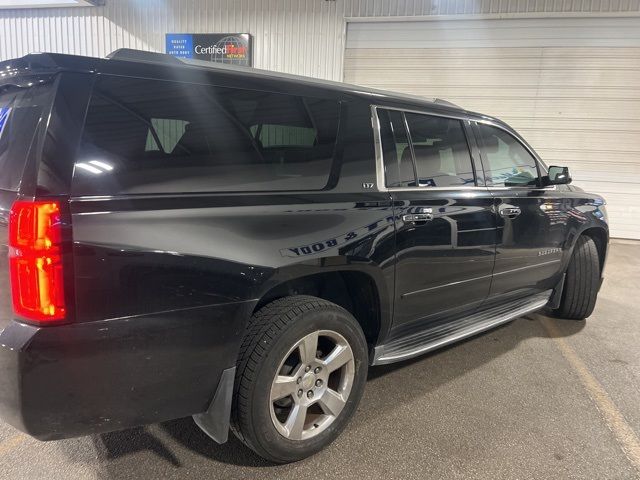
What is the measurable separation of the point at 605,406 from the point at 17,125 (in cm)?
353

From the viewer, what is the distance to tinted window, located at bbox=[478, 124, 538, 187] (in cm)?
344

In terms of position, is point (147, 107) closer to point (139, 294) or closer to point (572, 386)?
point (139, 294)

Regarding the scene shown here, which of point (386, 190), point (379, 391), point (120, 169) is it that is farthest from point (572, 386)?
point (120, 169)

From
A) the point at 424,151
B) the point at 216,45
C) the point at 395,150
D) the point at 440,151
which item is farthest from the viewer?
the point at 216,45

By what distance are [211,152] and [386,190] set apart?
102cm

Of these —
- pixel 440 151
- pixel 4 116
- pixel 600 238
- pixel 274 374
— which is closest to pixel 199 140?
pixel 4 116

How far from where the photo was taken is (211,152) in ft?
6.42

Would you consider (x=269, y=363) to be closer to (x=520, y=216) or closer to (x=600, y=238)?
(x=520, y=216)

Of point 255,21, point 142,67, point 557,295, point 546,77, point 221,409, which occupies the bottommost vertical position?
point 557,295

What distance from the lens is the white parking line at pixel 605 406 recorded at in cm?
251

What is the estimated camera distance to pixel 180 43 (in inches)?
373

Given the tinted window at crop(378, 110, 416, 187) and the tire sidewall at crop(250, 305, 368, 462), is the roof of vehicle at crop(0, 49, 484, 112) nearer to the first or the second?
the tinted window at crop(378, 110, 416, 187)

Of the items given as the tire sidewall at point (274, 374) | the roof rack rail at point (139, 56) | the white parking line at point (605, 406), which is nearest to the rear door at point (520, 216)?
the white parking line at point (605, 406)

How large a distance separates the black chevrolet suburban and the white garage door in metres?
6.50
